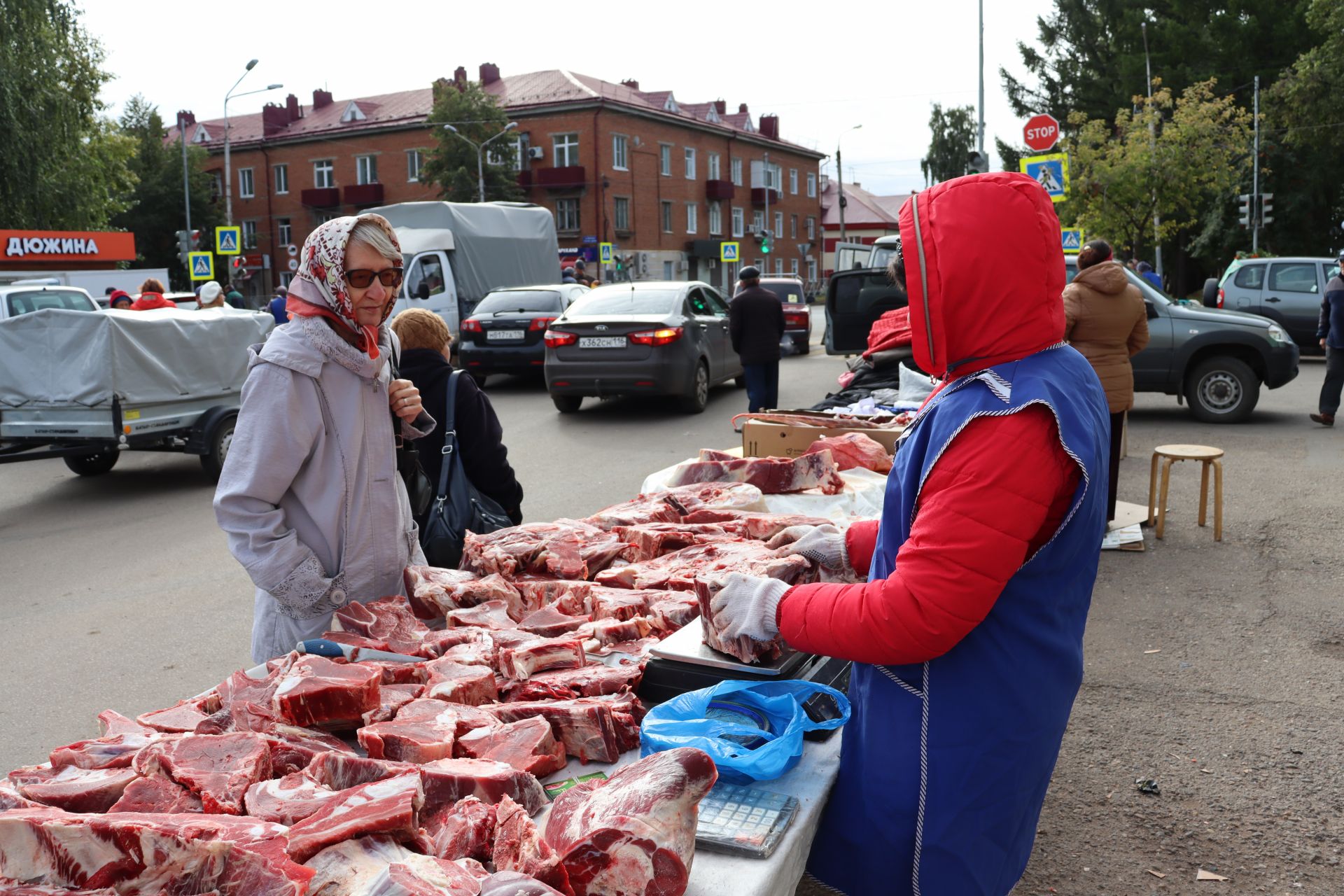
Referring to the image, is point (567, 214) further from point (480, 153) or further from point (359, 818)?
point (359, 818)

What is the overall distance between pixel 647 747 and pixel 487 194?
53350 mm

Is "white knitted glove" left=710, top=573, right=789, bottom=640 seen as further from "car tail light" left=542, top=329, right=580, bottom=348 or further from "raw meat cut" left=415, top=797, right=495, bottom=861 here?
"car tail light" left=542, top=329, right=580, bottom=348

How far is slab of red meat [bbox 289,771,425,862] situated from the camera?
1888 millimetres

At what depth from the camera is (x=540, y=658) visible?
2928mm

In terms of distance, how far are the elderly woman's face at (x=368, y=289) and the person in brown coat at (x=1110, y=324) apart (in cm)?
641

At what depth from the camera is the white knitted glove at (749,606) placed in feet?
7.57

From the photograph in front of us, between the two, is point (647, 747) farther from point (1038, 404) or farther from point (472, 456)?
point (472, 456)

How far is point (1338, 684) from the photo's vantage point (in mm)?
5469

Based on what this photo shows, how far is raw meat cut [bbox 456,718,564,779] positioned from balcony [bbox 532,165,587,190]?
54.4 m

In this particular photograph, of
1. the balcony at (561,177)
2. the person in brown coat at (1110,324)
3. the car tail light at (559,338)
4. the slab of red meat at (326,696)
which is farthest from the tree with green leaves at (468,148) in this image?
the slab of red meat at (326,696)

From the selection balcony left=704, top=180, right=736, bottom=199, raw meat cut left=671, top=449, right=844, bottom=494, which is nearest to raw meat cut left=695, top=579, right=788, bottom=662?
raw meat cut left=671, top=449, right=844, bottom=494

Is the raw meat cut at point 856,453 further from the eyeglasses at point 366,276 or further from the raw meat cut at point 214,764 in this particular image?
the raw meat cut at point 214,764

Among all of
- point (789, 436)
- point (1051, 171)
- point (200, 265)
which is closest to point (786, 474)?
point (789, 436)

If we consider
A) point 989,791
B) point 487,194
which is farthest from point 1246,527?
point 487,194
